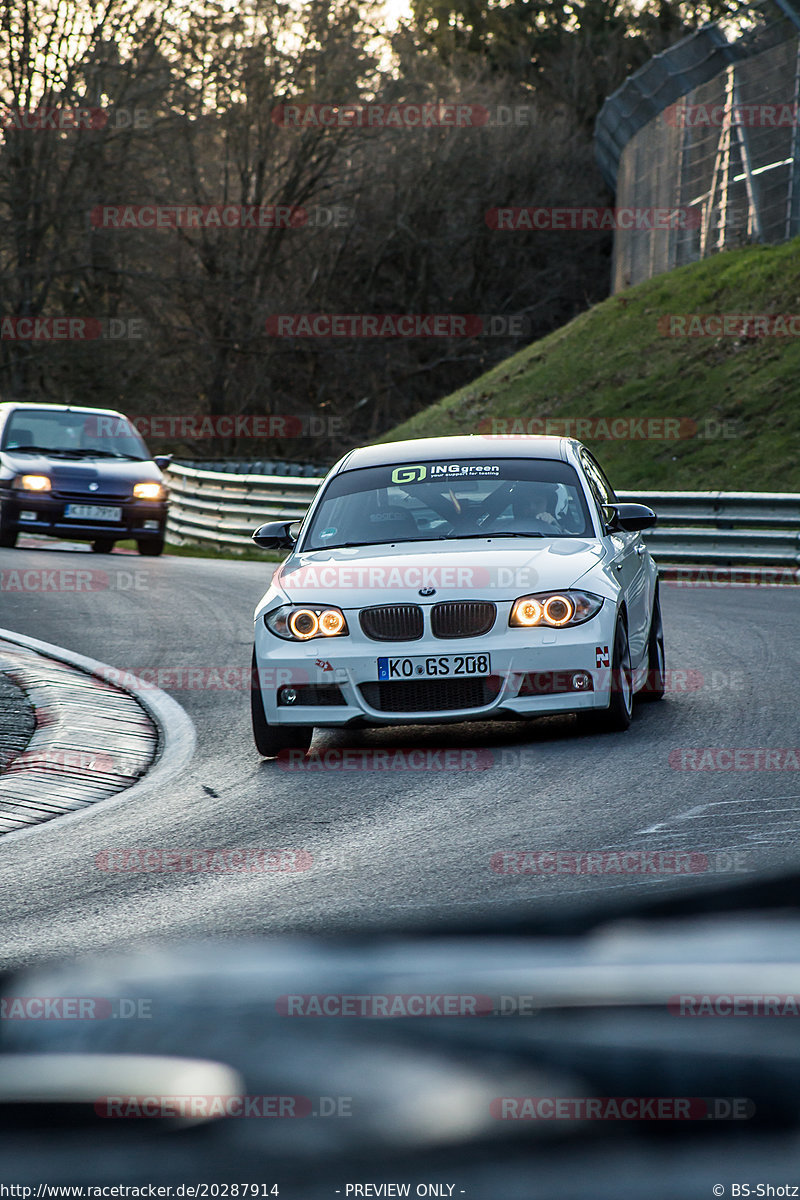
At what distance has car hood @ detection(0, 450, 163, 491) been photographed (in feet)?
67.7

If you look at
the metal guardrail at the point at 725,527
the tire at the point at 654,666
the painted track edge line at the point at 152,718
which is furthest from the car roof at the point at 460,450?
the metal guardrail at the point at 725,527

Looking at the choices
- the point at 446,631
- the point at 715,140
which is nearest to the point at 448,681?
the point at 446,631

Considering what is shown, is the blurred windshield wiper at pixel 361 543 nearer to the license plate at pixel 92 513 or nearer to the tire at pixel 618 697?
the tire at pixel 618 697

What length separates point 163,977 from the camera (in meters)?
1.56

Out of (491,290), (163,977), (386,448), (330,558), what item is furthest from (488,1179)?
(491,290)

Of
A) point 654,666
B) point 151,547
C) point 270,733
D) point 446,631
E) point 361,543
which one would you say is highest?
point 361,543

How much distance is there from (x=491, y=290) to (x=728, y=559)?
33931 millimetres

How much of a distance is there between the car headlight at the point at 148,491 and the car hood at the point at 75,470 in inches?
3.4

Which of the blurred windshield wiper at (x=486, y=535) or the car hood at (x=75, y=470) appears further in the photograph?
the car hood at (x=75, y=470)

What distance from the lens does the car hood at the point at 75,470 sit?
67.7 ft

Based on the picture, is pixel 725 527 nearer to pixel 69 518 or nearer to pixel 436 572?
pixel 69 518

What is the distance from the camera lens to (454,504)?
903cm

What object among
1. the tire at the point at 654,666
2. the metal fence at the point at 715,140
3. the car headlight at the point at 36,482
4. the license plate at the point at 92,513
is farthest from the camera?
the metal fence at the point at 715,140

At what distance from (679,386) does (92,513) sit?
1080 centimetres
